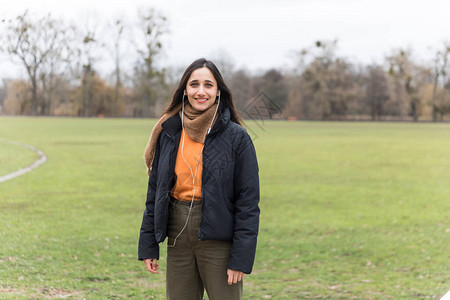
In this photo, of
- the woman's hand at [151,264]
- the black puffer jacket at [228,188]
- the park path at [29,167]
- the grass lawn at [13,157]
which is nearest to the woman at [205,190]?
the black puffer jacket at [228,188]

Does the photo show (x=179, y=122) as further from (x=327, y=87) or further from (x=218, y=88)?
(x=327, y=87)

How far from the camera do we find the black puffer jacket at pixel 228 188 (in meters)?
2.36

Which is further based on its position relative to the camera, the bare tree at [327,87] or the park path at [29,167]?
the bare tree at [327,87]

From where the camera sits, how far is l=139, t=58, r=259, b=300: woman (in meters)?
2.36

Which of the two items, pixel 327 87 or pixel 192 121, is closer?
pixel 192 121

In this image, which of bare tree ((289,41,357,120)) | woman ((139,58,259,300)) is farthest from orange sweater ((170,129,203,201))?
bare tree ((289,41,357,120))

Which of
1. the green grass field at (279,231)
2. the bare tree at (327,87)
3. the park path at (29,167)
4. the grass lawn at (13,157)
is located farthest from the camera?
the bare tree at (327,87)

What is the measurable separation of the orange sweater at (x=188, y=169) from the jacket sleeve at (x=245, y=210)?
0.19 m

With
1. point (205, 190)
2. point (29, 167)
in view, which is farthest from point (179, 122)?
point (29, 167)

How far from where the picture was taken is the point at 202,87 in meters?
2.40

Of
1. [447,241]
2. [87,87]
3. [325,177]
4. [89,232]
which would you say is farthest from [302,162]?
[87,87]

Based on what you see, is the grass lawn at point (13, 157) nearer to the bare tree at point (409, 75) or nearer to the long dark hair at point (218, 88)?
the long dark hair at point (218, 88)

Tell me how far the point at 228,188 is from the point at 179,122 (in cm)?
42

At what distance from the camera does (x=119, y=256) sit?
6133 millimetres
